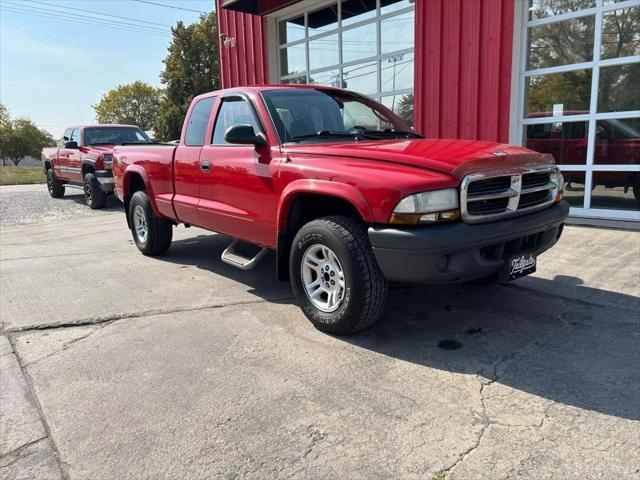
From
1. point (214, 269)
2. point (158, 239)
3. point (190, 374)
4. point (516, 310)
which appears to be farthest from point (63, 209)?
point (516, 310)

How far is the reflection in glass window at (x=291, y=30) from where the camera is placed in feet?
36.5

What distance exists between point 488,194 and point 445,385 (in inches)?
49.9

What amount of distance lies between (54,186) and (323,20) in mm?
8958

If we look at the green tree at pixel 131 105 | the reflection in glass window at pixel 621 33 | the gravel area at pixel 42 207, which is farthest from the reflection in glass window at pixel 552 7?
the green tree at pixel 131 105

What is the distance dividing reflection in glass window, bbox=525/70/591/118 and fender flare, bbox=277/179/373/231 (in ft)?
17.5

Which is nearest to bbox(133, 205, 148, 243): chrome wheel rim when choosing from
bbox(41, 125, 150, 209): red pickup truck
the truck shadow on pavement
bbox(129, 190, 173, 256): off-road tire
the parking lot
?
bbox(129, 190, 173, 256): off-road tire

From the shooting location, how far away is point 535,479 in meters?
2.11

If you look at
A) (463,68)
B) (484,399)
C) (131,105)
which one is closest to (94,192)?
(463,68)

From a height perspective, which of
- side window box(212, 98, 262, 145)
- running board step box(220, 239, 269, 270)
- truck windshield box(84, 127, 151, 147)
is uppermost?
truck windshield box(84, 127, 151, 147)

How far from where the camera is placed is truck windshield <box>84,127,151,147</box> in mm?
12094

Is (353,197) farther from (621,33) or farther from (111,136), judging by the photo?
(111,136)

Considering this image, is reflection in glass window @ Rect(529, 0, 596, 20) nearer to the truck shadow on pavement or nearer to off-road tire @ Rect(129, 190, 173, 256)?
the truck shadow on pavement

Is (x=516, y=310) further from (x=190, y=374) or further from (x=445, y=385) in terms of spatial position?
(x=190, y=374)

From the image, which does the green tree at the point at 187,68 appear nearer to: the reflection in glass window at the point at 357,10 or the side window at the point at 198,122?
the reflection in glass window at the point at 357,10
